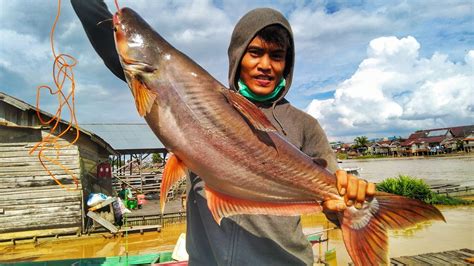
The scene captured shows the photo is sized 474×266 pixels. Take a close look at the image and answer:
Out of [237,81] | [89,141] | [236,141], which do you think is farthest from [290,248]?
[89,141]

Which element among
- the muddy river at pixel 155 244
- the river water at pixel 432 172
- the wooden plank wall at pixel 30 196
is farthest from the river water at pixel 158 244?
the river water at pixel 432 172

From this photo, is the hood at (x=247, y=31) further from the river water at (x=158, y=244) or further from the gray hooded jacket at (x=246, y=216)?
the river water at (x=158, y=244)

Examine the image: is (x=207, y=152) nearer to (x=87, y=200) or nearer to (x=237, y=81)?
(x=237, y=81)

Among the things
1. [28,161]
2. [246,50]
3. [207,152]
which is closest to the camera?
[207,152]

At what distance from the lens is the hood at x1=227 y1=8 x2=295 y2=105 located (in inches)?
115

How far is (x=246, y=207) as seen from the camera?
2256 millimetres

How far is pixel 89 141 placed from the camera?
17.7 m

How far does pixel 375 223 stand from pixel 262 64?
5.11 ft

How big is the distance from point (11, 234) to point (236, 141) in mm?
16536

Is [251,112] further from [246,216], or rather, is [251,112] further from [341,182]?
[246,216]

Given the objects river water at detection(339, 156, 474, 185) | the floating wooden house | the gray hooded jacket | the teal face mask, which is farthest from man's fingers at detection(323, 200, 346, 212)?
river water at detection(339, 156, 474, 185)

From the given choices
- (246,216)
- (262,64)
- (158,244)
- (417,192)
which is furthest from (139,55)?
(417,192)

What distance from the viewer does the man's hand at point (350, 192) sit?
228cm

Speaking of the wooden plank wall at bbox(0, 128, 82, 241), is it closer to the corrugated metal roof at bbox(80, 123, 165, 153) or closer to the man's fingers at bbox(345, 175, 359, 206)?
the corrugated metal roof at bbox(80, 123, 165, 153)
